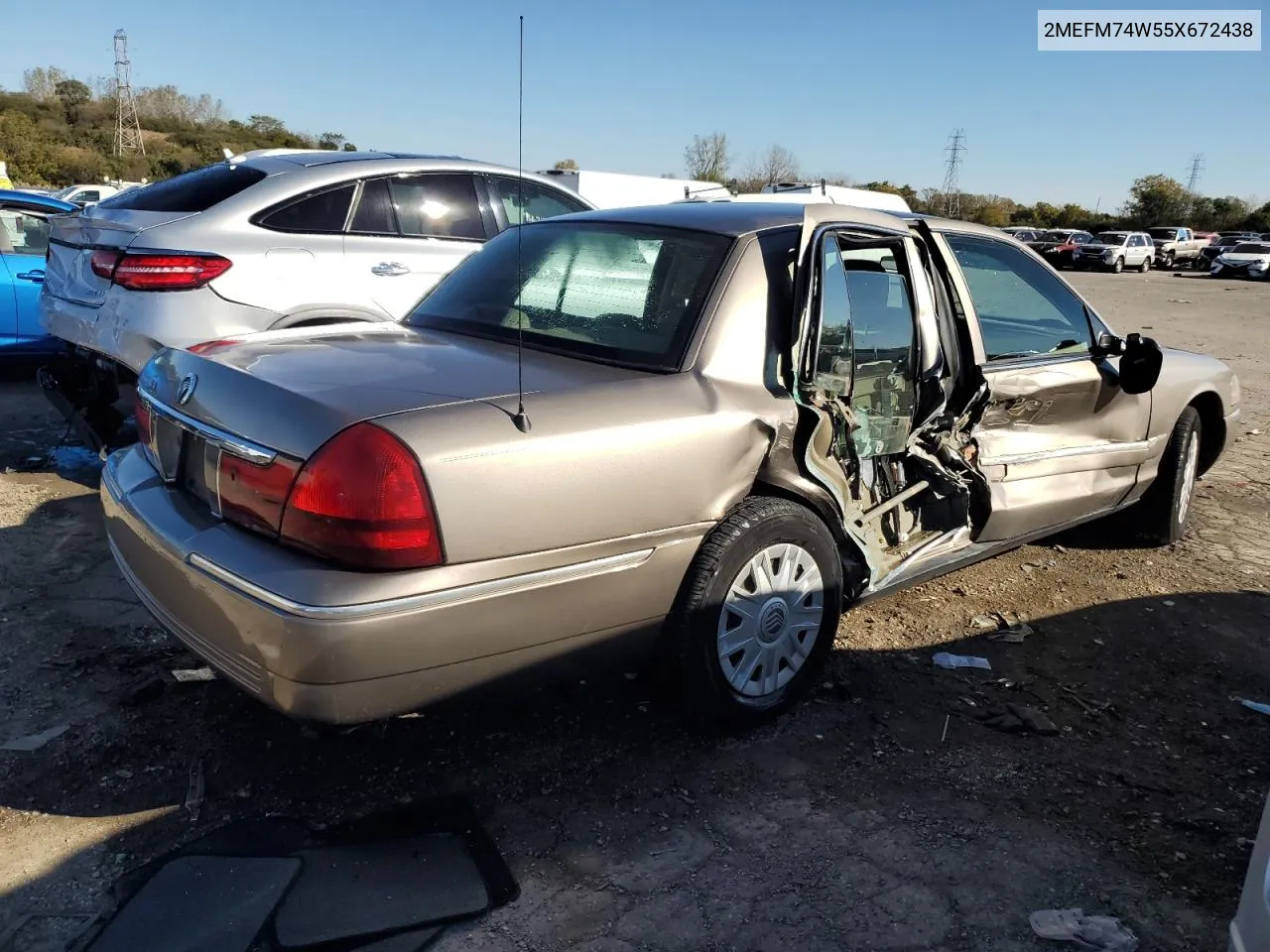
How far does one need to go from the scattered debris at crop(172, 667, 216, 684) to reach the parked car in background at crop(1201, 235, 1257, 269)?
1817 inches

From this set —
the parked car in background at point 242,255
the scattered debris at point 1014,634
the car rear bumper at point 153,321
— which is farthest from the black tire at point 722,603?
the parked car in background at point 242,255

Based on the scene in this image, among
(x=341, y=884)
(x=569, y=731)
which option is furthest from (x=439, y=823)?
(x=569, y=731)

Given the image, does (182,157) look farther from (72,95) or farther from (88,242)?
(88,242)

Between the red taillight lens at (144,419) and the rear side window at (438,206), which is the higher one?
the rear side window at (438,206)

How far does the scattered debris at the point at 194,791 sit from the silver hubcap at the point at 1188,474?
15.9ft

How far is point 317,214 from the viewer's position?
542 cm

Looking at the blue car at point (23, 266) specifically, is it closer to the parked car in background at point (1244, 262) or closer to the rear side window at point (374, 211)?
the rear side window at point (374, 211)

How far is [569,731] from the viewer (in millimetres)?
3160

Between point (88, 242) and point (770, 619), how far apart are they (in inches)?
168

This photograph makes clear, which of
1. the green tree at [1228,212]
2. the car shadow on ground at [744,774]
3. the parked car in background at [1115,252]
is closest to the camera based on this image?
the car shadow on ground at [744,774]

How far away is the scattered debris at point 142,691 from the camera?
3193mm

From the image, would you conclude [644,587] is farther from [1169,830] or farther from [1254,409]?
[1254,409]

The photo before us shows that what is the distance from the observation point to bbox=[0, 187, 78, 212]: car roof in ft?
24.2

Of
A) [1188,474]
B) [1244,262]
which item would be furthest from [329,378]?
[1244,262]
